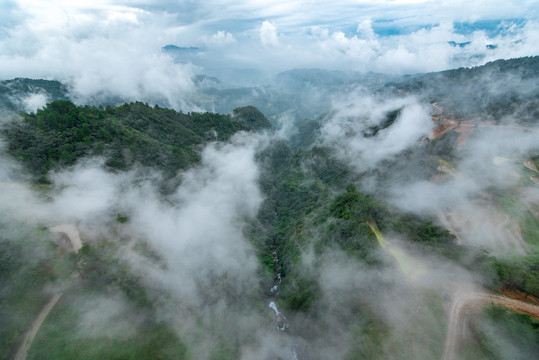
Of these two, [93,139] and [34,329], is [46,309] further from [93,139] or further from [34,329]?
[93,139]

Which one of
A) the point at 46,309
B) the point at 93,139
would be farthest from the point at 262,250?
the point at 93,139

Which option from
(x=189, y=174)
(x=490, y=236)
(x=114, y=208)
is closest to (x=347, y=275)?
(x=490, y=236)

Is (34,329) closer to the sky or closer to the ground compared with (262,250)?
closer to the sky

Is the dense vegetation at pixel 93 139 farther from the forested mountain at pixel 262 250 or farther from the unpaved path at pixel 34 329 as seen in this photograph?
the unpaved path at pixel 34 329

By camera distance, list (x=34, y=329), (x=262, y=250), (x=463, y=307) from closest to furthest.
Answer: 1. (x=463, y=307)
2. (x=34, y=329)
3. (x=262, y=250)

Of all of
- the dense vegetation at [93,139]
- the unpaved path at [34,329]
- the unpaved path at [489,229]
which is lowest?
the unpaved path at [34,329]

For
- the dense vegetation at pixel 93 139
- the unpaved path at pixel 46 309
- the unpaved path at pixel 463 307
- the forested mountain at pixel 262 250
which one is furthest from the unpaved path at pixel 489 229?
the dense vegetation at pixel 93 139

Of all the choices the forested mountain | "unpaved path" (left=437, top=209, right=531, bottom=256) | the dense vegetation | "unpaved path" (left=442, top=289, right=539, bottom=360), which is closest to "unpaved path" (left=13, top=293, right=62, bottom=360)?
the forested mountain

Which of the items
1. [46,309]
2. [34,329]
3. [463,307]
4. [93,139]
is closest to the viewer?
[463,307]

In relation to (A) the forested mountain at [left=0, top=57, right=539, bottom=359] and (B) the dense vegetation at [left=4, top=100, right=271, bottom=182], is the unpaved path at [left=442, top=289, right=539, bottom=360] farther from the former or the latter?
(B) the dense vegetation at [left=4, top=100, right=271, bottom=182]
